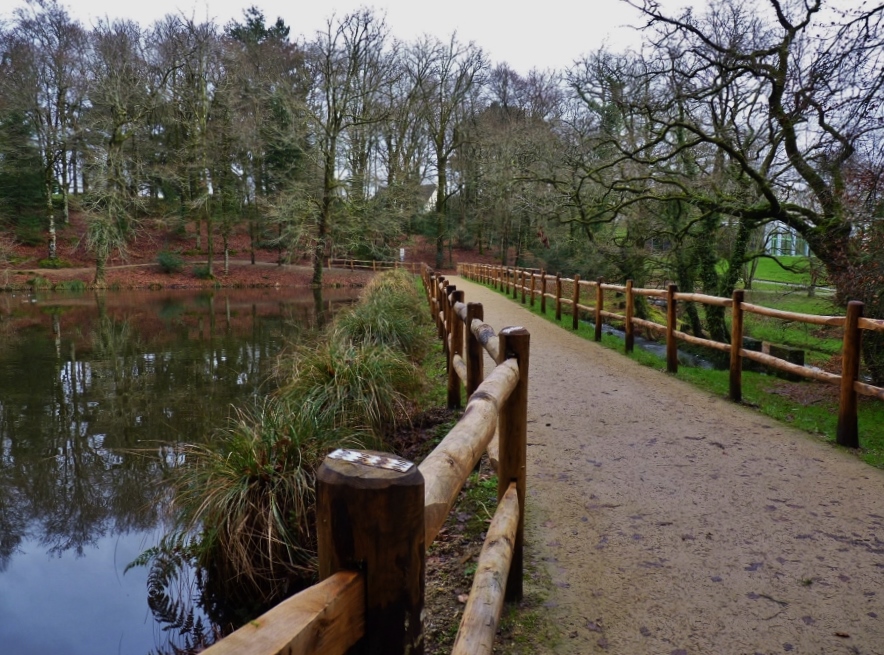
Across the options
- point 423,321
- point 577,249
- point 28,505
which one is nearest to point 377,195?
point 577,249

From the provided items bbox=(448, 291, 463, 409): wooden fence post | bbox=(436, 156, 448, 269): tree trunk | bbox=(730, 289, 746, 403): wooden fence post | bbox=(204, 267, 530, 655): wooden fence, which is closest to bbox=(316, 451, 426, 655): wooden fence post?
bbox=(204, 267, 530, 655): wooden fence

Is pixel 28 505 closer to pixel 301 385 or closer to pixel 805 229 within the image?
pixel 301 385

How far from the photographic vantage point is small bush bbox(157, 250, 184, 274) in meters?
32.3

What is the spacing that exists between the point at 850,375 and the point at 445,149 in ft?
123

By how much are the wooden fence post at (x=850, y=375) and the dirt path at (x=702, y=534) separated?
0.29 metres

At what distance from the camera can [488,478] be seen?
15.4 feet

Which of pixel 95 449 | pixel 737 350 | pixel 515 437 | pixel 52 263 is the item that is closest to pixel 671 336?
pixel 737 350

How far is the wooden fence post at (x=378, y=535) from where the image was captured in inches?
46.0

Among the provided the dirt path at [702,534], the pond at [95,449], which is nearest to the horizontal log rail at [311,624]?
the dirt path at [702,534]

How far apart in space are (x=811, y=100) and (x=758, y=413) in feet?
13.1

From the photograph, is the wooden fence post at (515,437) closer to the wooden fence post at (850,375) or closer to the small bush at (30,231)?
the wooden fence post at (850,375)

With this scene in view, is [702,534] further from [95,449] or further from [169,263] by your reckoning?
[169,263]

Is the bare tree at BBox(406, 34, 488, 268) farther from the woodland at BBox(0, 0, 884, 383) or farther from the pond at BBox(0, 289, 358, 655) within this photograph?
the pond at BBox(0, 289, 358, 655)

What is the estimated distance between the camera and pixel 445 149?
4075 centimetres
